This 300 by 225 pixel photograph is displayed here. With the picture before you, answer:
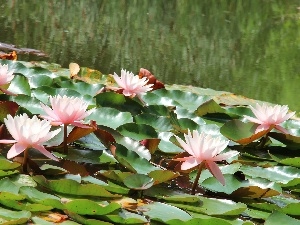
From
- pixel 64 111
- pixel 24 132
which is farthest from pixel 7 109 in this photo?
pixel 24 132

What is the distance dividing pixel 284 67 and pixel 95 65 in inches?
85.0

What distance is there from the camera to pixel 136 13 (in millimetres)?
8375

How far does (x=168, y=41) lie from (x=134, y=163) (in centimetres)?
458

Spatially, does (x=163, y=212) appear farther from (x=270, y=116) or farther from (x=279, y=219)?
(x=270, y=116)

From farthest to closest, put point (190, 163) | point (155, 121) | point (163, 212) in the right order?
point (155, 121), point (190, 163), point (163, 212)

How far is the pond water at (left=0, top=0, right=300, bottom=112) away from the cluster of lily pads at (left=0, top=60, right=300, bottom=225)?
6.64 ft

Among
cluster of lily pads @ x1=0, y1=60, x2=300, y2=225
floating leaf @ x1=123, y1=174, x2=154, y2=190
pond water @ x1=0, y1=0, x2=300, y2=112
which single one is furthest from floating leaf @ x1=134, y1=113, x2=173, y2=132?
pond water @ x1=0, y1=0, x2=300, y2=112

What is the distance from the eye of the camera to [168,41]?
6.05 meters

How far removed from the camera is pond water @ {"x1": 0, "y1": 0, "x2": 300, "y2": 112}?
436 cm

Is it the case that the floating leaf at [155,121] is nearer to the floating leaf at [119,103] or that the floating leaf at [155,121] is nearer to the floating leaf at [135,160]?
the floating leaf at [119,103]

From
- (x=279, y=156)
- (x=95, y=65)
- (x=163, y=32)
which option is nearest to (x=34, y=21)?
(x=163, y=32)

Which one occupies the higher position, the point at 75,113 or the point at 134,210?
the point at 75,113

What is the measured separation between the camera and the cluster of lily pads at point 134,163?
1.27 meters

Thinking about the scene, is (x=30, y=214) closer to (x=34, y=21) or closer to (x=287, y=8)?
(x=34, y=21)
